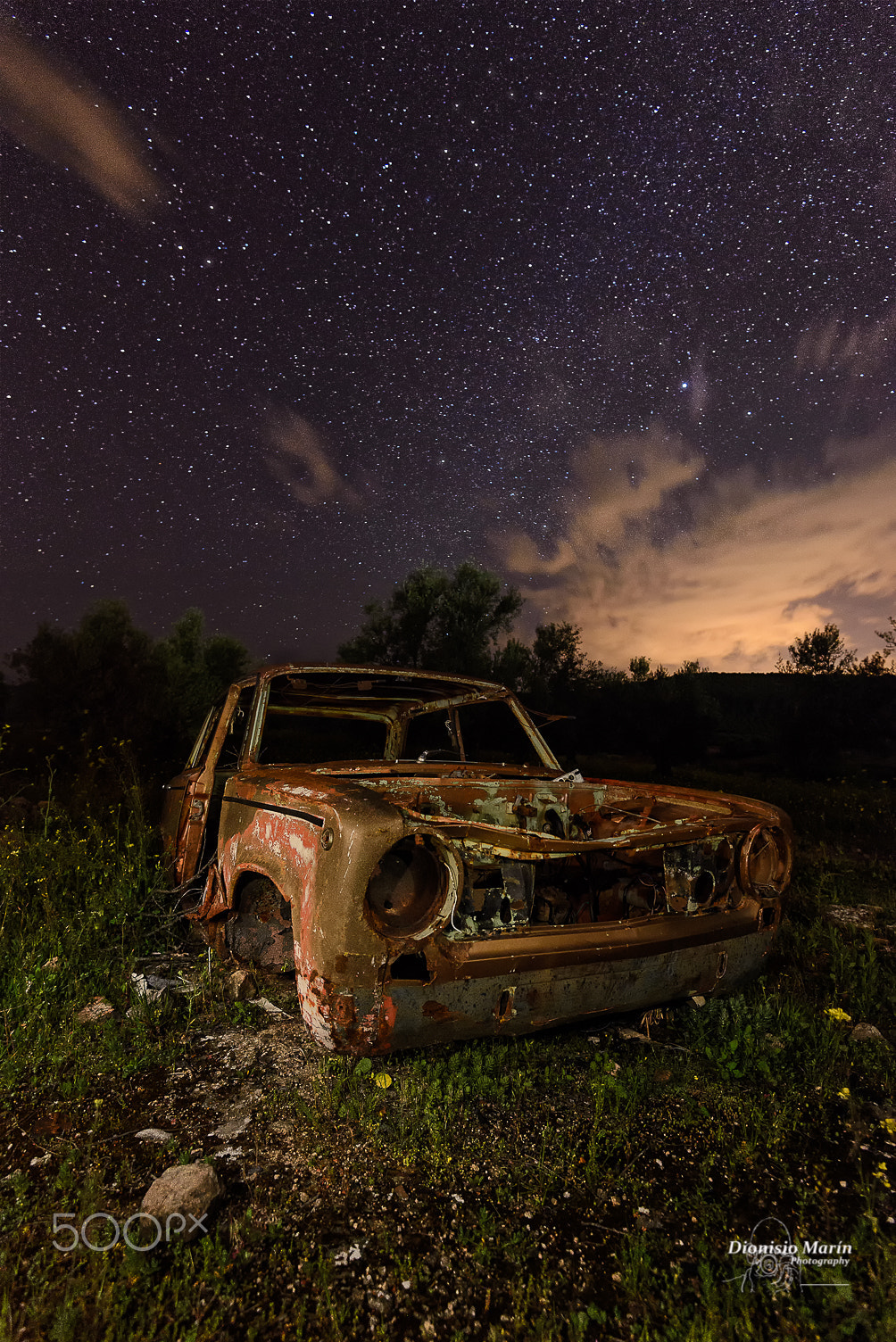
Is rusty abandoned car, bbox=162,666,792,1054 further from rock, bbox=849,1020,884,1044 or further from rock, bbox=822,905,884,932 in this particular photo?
rock, bbox=822,905,884,932

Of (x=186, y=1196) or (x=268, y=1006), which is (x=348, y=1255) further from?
(x=268, y=1006)

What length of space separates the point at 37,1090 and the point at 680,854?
2.55 m

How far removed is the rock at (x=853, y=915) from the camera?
4.22 metres

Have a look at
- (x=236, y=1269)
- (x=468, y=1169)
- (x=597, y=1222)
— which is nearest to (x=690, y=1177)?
(x=597, y=1222)

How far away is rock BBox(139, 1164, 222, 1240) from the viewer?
5.22ft

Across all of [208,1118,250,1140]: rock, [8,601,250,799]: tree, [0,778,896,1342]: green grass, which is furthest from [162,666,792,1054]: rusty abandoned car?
[8,601,250,799]: tree

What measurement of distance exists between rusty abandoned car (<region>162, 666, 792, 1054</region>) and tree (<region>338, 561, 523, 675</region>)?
594 inches

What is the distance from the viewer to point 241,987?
117 inches

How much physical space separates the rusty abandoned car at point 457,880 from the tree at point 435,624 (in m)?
15.1

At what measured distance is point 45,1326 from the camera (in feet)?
4.35

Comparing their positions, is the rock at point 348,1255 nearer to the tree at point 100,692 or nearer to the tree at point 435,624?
the tree at point 100,692

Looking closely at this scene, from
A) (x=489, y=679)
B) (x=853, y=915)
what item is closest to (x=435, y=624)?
(x=489, y=679)

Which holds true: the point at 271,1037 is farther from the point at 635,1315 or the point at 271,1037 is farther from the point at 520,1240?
the point at 635,1315

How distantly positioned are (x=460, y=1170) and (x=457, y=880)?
825 millimetres
